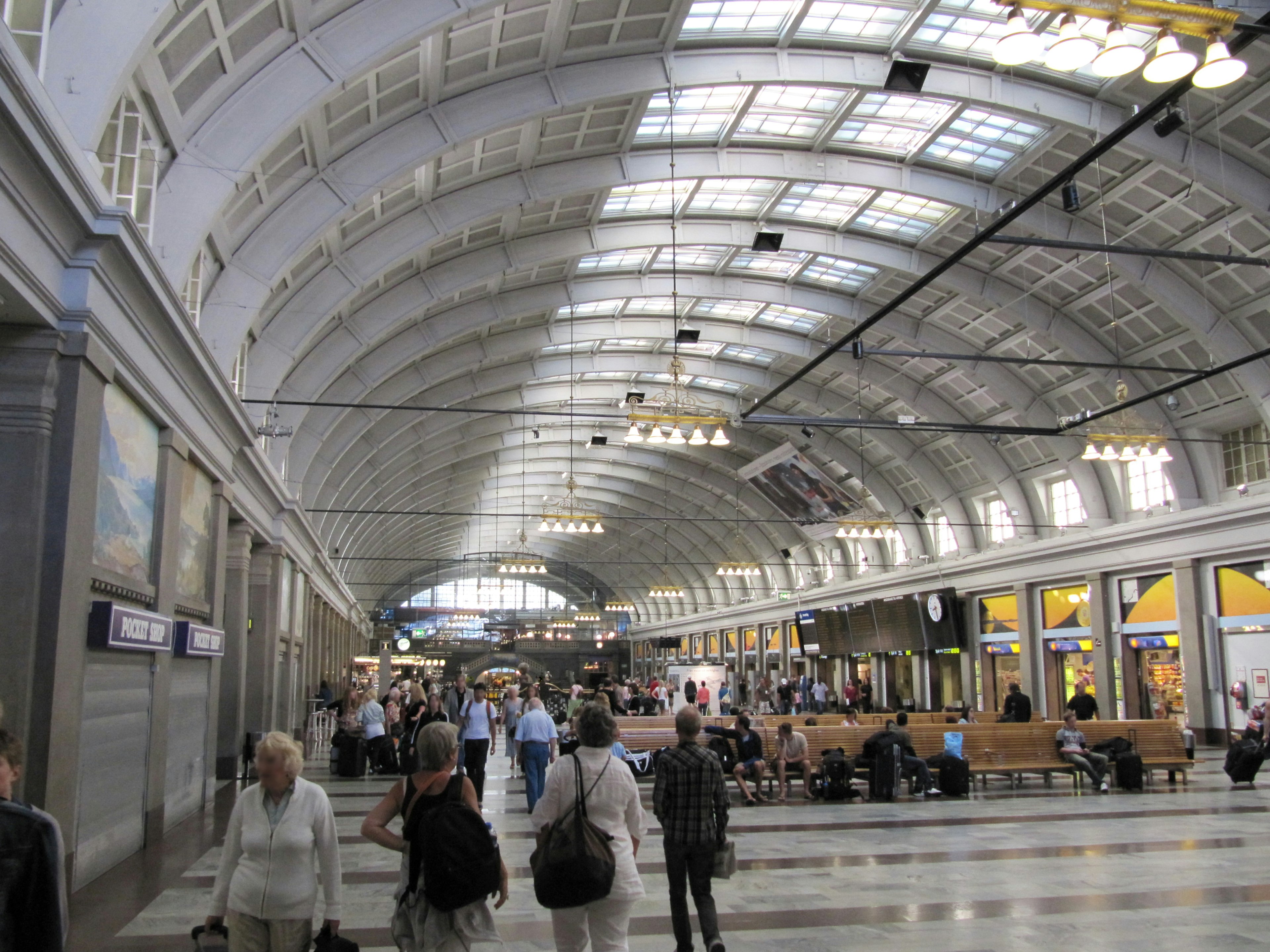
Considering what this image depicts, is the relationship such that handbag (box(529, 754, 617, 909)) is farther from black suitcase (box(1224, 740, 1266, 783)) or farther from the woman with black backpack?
black suitcase (box(1224, 740, 1266, 783))

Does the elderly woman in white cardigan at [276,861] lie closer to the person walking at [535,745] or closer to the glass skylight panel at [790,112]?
the person walking at [535,745]

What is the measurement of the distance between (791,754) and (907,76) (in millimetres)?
10341

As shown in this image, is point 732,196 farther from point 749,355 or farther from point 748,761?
point 748,761

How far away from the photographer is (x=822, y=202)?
71.9 ft

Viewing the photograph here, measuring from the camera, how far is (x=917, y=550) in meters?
35.8

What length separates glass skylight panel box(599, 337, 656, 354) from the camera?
31.0 meters

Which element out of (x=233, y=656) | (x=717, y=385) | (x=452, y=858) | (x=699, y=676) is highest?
(x=717, y=385)

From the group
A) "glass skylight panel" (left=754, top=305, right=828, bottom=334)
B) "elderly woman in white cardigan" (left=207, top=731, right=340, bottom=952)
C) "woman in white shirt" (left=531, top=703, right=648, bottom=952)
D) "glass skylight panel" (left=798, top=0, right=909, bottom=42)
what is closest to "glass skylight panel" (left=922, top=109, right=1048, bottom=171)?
"glass skylight panel" (left=798, top=0, right=909, bottom=42)

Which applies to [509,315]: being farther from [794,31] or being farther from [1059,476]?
[1059,476]

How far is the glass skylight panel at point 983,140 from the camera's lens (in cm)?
1831

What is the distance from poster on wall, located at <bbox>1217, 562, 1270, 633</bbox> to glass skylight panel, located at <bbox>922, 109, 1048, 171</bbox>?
992 centimetres

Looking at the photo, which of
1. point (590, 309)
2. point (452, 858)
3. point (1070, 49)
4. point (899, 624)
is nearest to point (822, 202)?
point (590, 309)

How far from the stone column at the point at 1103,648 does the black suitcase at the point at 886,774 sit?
14074 millimetres

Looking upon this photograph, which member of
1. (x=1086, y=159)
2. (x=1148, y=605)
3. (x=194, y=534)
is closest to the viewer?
(x=1086, y=159)
